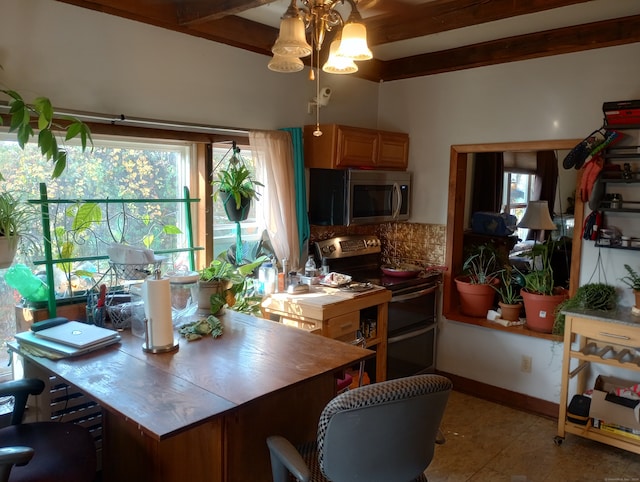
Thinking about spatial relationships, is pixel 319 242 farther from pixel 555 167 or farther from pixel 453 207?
pixel 555 167

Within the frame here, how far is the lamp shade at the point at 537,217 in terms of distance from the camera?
4.38 m

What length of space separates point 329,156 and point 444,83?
113 centimetres

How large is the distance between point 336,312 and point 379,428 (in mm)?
1453

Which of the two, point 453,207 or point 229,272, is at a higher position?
point 453,207

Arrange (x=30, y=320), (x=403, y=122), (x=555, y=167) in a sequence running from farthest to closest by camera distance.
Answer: (x=555, y=167), (x=403, y=122), (x=30, y=320)

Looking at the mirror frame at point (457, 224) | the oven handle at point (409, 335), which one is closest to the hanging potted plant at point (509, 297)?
the mirror frame at point (457, 224)

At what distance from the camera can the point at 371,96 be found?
4.20 meters

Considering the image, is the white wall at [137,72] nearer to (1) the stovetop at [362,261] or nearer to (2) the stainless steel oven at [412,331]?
(1) the stovetop at [362,261]

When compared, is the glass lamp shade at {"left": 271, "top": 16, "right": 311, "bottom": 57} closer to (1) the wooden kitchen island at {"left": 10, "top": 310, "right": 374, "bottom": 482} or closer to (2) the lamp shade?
(1) the wooden kitchen island at {"left": 10, "top": 310, "right": 374, "bottom": 482}

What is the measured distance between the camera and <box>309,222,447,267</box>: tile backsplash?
157 inches

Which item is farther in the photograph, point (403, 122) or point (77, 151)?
point (403, 122)

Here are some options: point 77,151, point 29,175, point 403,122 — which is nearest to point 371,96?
point 403,122

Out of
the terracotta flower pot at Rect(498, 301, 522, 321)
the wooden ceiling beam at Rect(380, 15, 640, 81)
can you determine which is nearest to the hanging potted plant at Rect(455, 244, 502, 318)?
the terracotta flower pot at Rect(498, 301, 522, 321)

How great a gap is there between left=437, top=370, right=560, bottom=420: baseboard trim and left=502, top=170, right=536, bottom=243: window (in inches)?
62.1
